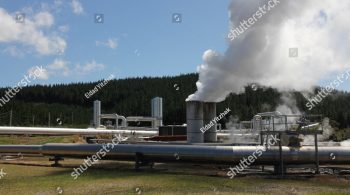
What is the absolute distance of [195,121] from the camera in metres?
25.6

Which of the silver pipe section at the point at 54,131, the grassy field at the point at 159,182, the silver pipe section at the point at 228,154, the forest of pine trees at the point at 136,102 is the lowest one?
the grassy field at the point at 159,182

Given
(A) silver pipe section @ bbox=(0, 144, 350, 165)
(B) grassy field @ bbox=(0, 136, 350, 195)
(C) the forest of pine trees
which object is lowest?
(B) grassy field @ bbox=(0, 136, 350, 195)

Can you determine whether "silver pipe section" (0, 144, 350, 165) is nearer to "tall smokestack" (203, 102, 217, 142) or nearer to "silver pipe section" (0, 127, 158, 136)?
"tall smokestack" (203, 102, 217, 142)

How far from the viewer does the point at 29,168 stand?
22656mm

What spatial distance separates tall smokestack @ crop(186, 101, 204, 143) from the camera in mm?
25484

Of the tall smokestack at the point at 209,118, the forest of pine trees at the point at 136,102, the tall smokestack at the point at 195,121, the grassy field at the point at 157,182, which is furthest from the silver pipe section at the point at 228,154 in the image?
the forest of pine trees at the point at 136,102

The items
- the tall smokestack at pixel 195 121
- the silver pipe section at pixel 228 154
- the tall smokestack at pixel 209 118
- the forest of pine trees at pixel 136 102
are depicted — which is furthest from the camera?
the forest of pine trees at pixel 136 102

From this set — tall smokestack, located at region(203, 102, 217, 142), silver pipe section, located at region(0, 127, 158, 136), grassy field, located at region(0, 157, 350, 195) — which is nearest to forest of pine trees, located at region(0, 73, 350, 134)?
silver pipe section, located at region(0, 127, 158, 136)

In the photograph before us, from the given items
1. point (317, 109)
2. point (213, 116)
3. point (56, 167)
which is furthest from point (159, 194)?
point (317, 109)

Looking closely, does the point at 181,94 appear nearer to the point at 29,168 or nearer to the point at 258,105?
the point at 258,105

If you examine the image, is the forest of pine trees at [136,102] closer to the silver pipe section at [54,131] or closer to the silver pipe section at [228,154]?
the silver pipe section at [54,131]

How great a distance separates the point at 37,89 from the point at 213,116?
145m

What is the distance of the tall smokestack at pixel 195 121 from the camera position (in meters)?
25.5

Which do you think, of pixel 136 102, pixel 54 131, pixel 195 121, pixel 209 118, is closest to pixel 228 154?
pixel 195 121
